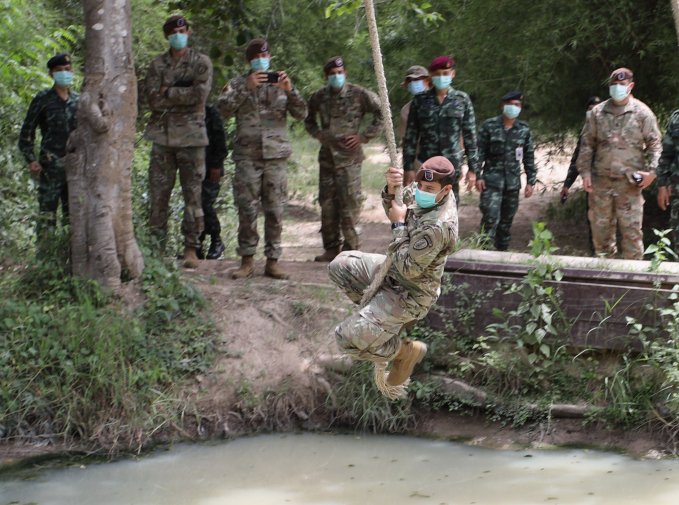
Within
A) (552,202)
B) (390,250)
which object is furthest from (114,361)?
(552,202)

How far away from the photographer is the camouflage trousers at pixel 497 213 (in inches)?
398

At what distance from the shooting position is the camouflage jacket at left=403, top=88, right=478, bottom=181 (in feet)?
31.8

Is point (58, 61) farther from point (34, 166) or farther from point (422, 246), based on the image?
point (422, 246)

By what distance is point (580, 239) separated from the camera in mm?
13172

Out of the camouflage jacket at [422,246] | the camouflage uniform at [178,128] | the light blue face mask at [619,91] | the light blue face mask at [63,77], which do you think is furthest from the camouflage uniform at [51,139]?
the light blue face mask at [619,91]

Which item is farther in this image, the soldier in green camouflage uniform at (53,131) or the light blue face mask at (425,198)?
the soldier in green camouflage uniform at (53,131)

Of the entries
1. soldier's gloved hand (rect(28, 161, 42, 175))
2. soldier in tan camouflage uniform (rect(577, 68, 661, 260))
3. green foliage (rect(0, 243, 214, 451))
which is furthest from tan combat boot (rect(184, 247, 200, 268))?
soldier in tan camouflage uniform (rect(577, 68, 661, 260))

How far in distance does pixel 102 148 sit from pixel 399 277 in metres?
3.18

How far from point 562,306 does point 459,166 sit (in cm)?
209

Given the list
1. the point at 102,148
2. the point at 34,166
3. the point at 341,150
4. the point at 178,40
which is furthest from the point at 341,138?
the point at 34,166

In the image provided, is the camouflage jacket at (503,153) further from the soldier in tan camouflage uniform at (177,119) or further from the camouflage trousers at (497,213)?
the soldier in tan camouflage uniform at (177,119)

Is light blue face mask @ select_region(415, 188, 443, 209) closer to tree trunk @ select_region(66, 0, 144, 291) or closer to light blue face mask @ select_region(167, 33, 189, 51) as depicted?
tree trunk @ select_region(66, 0, 144, 291)

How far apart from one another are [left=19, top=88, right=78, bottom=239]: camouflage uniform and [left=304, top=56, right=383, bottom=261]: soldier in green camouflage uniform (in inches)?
86.2

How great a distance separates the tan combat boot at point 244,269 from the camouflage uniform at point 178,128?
0.55 meters
